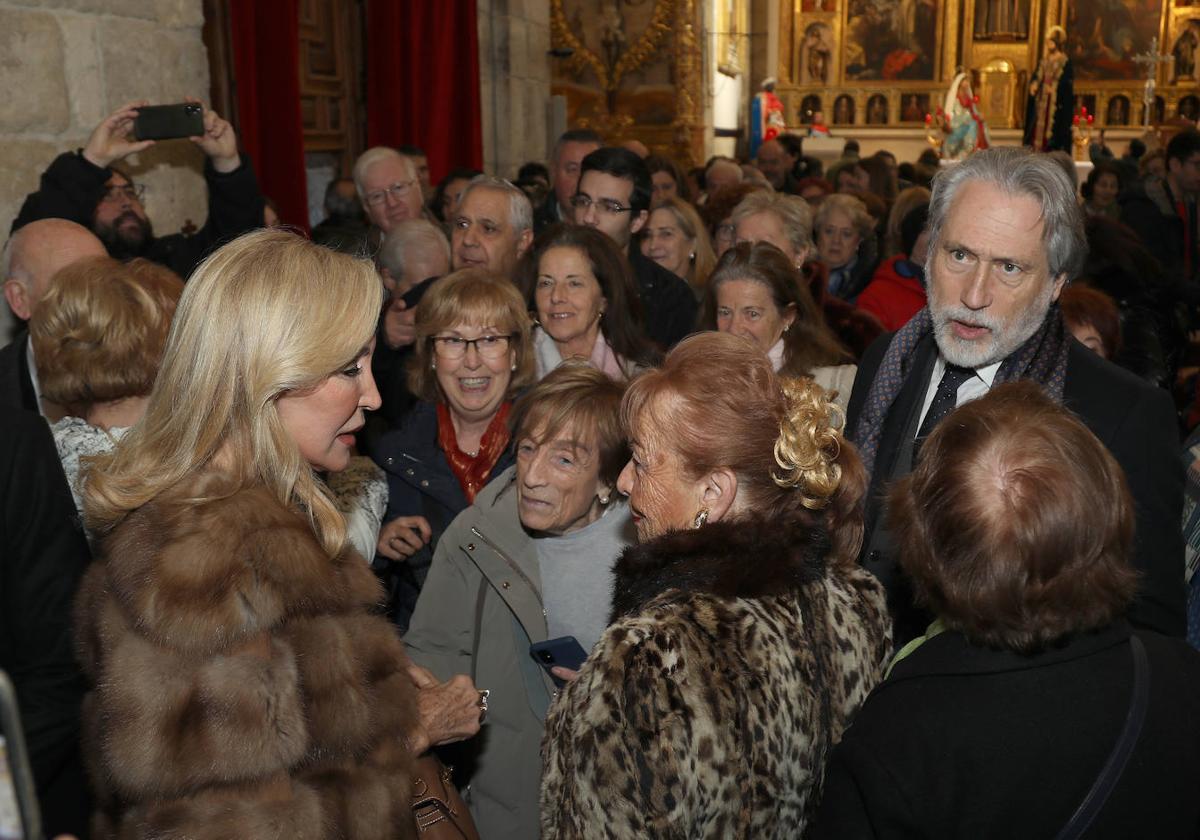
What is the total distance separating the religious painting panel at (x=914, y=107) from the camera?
72.2 ft

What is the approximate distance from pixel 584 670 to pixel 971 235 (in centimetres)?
143

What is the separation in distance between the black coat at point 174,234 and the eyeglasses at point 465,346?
0.83m

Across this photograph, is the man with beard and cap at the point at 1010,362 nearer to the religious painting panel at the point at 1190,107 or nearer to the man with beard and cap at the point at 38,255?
the man with beard and cap at the point at 38,255

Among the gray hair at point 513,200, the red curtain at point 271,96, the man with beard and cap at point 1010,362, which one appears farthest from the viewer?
the red curtain at point 271,96

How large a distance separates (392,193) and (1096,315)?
11.1 ft

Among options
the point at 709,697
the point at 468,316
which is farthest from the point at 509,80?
the point at 709,697

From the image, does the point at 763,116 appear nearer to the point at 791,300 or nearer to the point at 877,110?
the point at 877,110

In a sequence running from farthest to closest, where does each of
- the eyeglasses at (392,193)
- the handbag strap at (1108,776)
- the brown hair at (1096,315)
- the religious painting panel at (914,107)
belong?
the religious painting panel at (914,107)
the eyeglasses at (392,193)
the brown hair at (1096,315)
the handbag strap at (1108,776)

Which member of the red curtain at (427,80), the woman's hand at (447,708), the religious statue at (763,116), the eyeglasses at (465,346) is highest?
the religious statue at (763,116)

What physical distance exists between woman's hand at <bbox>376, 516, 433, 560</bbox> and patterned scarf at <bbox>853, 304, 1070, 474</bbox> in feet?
4.02

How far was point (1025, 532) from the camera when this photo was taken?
148 centimetres

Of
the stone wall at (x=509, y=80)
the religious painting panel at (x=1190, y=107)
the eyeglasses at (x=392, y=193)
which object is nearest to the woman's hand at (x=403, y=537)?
the eyeglasses at (x=392, y=193)

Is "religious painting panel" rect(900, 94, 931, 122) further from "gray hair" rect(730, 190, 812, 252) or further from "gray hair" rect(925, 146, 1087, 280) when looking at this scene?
"gray hair" rect(925, 146, 1087, 280)

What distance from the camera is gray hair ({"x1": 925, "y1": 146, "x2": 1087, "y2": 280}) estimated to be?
236 cm
